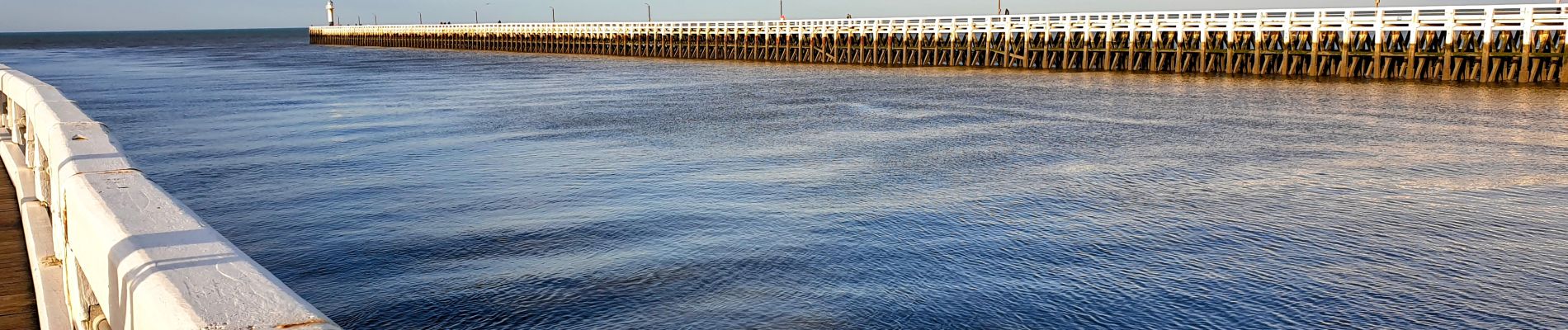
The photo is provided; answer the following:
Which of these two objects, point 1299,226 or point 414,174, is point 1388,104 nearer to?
point 1299,226

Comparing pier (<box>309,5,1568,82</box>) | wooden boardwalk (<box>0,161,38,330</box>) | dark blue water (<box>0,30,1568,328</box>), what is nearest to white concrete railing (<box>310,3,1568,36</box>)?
pier (<box>309,5,1568,82</box>)

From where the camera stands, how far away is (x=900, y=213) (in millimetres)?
8711

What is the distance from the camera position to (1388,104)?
19156 millimetres

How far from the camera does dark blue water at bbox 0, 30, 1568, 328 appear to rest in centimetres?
604

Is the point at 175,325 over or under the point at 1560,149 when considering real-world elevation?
over

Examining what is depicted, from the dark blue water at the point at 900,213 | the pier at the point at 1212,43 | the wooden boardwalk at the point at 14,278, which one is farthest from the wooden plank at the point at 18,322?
the pier at the point at 1212,43

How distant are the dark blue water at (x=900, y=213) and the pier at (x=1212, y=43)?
24.1 feet

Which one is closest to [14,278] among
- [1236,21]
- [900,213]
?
[900,213]

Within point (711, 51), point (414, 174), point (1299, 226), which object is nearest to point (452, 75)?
point (711, 51)

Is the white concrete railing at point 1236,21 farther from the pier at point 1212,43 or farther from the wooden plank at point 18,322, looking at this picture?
the wooden plank at point 18,322

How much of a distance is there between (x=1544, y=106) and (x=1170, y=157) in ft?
31.0

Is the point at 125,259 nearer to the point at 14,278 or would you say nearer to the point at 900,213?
the point at 14,278

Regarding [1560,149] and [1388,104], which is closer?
[1560,149]

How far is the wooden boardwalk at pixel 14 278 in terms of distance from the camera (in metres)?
4.36
